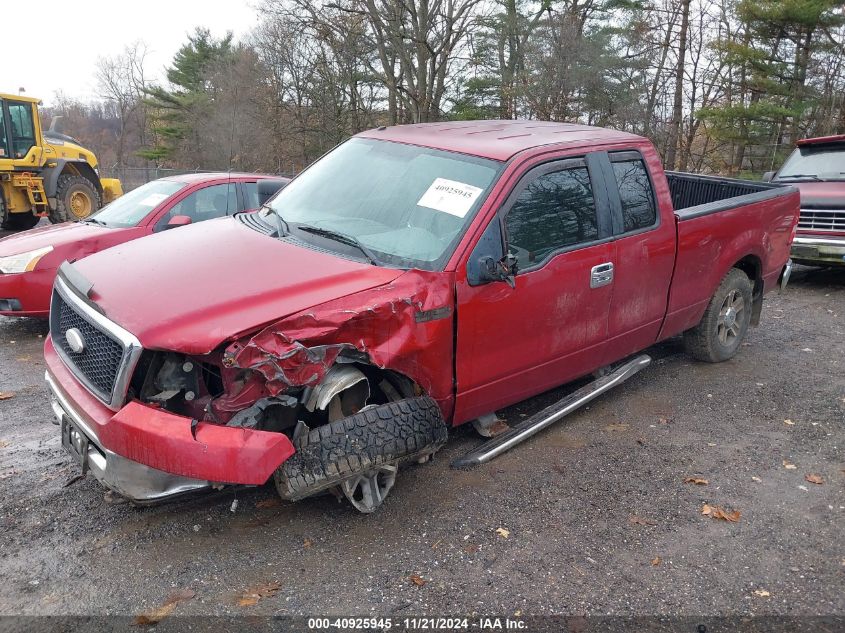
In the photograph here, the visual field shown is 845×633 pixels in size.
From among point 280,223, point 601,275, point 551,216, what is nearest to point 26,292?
point 280,223

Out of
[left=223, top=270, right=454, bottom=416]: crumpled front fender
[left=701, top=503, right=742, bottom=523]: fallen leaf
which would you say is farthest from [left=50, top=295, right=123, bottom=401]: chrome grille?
[left=701, top=503, right=742, bottom=523]: fallen leaf

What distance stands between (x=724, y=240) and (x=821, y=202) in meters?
4.59

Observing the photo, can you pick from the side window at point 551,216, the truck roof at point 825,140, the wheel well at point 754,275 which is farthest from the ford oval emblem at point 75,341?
the truck roof at point 825,140

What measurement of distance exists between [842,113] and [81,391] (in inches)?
844

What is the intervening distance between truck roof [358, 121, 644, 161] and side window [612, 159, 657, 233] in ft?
0.65

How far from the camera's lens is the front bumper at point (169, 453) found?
261cm

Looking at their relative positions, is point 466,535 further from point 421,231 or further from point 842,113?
point 842,113

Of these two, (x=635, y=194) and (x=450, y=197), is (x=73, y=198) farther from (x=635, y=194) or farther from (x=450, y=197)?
(x=635, y=194)

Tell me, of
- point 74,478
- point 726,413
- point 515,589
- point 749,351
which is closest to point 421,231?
point 515,589

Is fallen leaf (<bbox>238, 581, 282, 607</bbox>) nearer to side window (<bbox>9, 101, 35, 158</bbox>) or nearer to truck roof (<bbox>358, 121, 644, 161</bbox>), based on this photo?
truck roof (<bbox>358, 121, 644, 161</bbox>)

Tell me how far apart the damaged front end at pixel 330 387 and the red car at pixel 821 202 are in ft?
23.9

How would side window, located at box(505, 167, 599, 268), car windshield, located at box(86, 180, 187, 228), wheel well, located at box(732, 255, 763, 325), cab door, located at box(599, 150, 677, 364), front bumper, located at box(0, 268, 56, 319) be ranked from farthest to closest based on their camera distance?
car windshield, located at box(86, 180, 187, 228) → front bumper, located at box(0, 268, 56, 319) → wheel well, located at box(732, 255, 763, 325) → cab door, located at box(599, 150, 677, 364) → side window, located at box(505, 167, 599, 268)

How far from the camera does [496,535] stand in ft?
10.6

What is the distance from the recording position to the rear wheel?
1318cm
